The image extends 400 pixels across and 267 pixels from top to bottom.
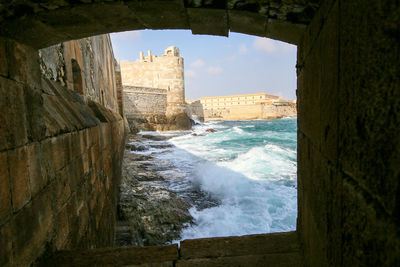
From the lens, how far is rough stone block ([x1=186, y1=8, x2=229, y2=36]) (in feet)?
4.72

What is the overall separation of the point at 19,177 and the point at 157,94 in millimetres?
25754

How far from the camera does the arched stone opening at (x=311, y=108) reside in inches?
25.0

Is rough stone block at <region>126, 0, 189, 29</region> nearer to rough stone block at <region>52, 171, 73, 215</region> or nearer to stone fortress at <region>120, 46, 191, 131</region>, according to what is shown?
rough stone block at <region>52, 171, 73, 215</region>

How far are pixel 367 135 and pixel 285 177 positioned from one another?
855 centimetres

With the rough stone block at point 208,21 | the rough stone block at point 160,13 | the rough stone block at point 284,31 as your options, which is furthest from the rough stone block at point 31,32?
the rough stone block at point 284,31

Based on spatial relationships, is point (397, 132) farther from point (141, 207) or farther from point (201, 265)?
point (141, 207)

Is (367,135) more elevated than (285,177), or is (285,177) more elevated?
(367,135)

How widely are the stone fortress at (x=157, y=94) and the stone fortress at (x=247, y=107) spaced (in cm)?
2593

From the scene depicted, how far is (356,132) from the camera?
0.78 m

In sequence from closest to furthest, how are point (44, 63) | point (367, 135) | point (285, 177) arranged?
point (367, 135) < point (44, 63) < point (285, 177)

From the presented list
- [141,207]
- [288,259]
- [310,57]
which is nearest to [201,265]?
[288,259]

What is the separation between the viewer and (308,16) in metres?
1.35

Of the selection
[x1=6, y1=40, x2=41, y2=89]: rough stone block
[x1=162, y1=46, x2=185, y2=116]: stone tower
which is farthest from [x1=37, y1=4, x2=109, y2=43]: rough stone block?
[x1=162, y1=46, x2=185, y2=116]: stone tower

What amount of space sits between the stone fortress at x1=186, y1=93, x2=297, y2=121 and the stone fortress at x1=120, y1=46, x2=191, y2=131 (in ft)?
85.1
